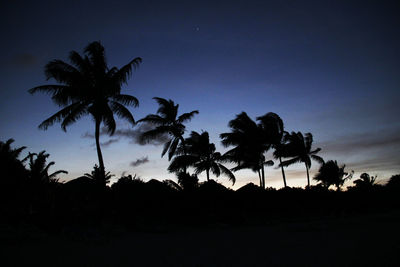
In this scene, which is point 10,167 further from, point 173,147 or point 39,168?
point 173,147

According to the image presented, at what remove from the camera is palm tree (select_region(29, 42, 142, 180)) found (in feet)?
45.2

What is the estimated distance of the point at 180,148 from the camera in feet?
74.9

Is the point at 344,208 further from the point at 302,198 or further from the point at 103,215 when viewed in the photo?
the point at 103,215

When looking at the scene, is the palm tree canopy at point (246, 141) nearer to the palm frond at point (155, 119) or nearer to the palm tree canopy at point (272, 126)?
the palm tree canopy at point (272, 126)

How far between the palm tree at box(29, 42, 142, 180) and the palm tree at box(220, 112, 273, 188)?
43.0 ft

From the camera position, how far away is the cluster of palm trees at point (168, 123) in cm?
1395

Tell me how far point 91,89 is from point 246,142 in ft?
52.7

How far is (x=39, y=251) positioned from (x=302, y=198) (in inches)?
684

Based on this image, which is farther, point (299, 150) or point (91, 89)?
point (299, 150)

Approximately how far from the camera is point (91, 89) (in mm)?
14438

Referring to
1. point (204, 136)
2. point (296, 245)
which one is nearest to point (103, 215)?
point (296, 245)

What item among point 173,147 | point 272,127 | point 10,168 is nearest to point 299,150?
point 272,127

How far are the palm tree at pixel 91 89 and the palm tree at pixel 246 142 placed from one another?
1311 centimetres

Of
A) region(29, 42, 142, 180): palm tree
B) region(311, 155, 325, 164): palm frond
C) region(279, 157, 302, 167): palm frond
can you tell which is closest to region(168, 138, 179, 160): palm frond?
region(29, 42, 142, 180): palm tree
